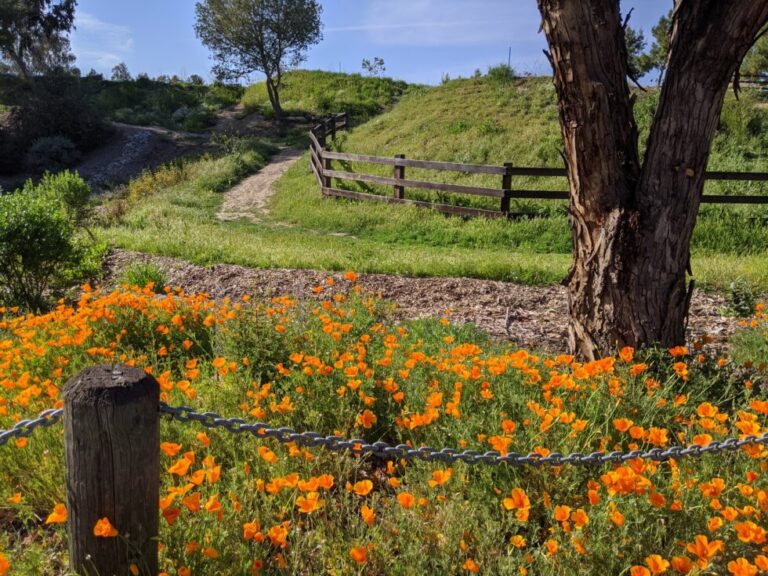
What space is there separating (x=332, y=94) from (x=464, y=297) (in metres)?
33.1

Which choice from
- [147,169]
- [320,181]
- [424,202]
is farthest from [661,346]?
[147,169]

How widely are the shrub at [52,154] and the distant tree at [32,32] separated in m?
11.8

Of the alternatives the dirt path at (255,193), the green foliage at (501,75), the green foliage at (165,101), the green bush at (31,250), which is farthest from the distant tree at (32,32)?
the green bush at (31,250)

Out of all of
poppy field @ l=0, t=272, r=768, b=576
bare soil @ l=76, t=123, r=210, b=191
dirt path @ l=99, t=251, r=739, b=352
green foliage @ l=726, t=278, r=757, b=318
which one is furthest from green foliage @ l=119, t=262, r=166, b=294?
bare soil @ l=76, t=123, r=210, b=191

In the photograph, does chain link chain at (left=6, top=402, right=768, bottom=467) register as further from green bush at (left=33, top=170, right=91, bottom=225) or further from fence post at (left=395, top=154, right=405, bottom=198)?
fence post at (left=395, top=154, right=405, bottom=198)

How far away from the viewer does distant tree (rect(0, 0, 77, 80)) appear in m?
36.0

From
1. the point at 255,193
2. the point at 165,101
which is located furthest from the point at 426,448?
the point at 165,101

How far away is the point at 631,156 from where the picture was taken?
13.8 ft

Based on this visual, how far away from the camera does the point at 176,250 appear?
1040 centimetres

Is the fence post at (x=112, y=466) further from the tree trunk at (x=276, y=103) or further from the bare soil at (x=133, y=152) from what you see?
the tree trunk at (x=276, y=103)

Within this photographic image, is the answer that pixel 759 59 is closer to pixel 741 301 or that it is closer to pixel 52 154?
pixel 741 301

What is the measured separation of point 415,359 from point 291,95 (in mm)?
38799

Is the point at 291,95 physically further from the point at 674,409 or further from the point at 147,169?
the point at 674,409

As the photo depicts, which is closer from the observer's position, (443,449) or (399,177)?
(443,449)
